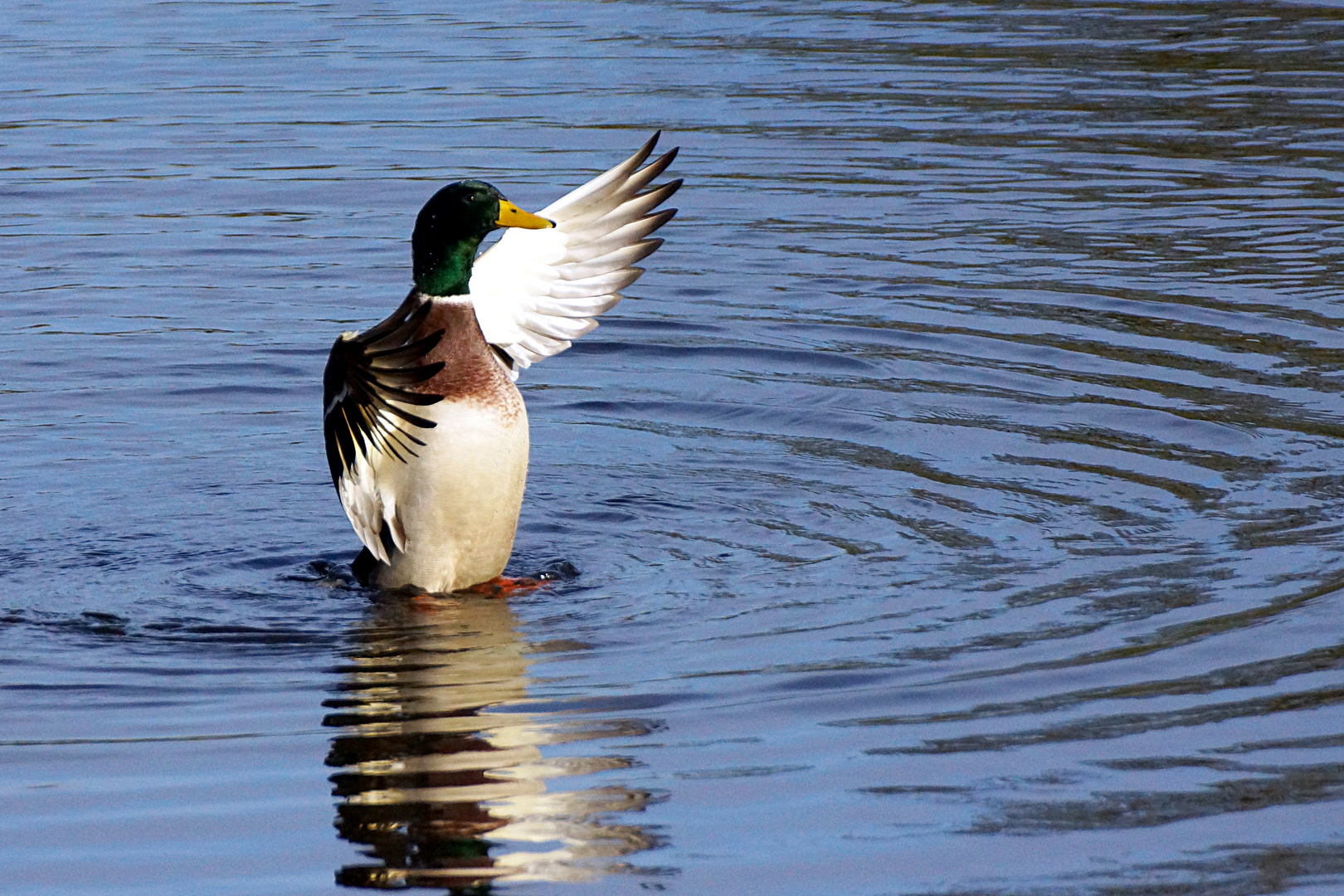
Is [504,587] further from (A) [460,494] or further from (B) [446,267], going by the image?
(B) [446,267]

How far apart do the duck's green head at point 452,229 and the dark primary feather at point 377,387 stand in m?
0.10

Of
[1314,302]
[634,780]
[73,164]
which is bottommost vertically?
[634,780]

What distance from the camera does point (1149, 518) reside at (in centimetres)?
679

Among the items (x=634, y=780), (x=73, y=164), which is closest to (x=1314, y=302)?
(x=634, y=780)

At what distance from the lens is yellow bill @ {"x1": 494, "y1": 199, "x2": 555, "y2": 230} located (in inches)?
252

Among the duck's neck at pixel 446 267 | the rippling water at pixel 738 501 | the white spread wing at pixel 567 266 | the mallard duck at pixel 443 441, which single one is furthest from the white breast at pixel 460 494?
the white spread wing at pixel 567 266

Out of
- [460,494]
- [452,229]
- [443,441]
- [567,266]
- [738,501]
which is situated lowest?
[738,501]

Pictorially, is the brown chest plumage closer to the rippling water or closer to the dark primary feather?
the dark primary feather

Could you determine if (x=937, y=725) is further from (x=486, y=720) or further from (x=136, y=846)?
(x=136, y=846)

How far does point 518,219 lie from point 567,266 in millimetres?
878

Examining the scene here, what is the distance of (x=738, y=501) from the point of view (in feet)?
24.2

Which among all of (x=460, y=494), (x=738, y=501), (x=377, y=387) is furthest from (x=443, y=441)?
(x=738, y=501)

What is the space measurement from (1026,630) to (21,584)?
10.9 ft

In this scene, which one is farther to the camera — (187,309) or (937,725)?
(187,309)
